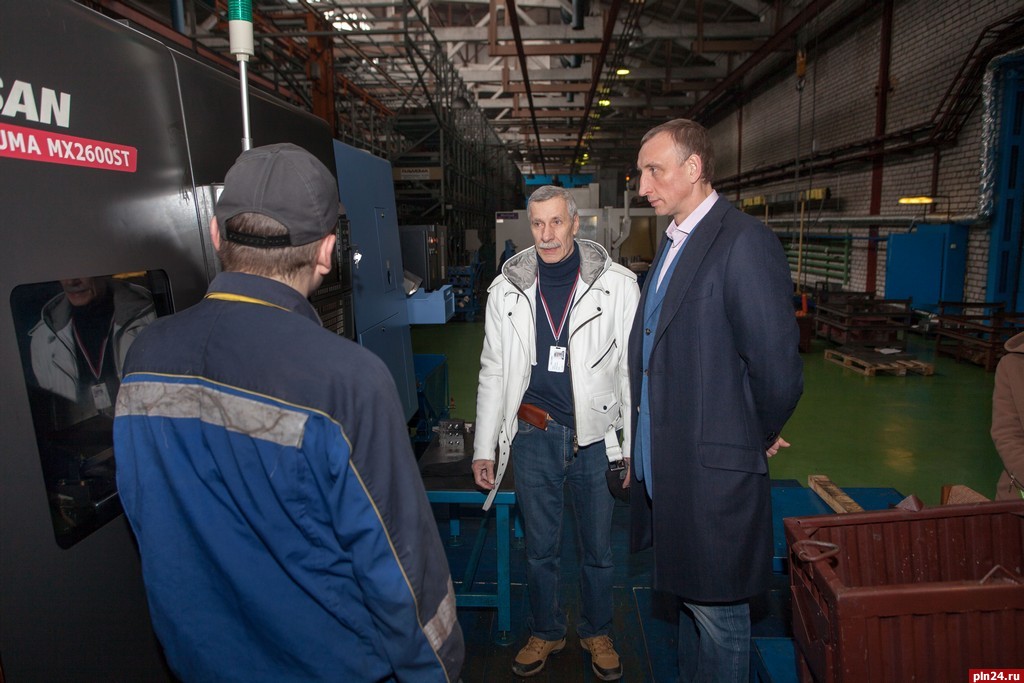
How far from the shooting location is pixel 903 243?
8.85 m

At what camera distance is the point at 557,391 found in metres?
2.39

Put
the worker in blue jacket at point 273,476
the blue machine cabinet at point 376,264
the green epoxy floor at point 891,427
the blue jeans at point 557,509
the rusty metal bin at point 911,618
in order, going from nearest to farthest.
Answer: the worker in blue jacket at point 273,476 < the rusty metal bin at point 911,618 < the blue jeans at point 557,509 < the blue machine cabinet at point 376,264 < the green epoxy floor at point 891,427

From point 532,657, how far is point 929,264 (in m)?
9.05

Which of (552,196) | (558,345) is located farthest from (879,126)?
(558,345)

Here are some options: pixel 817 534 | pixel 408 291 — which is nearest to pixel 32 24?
pixel 817 534

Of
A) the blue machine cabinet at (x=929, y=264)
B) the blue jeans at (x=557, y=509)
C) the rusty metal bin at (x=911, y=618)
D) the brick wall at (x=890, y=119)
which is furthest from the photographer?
the blue machine cabinet at (x=929, y=264)

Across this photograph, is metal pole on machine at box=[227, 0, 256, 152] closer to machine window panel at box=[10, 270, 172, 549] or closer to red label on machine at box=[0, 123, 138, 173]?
red label on machine at box=[0, 123, 138, 173]

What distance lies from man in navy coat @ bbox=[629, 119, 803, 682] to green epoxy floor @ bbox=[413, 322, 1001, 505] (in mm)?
3189

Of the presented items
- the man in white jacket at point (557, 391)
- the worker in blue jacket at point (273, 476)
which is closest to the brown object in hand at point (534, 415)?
the man in white jacket at point (557, 391)

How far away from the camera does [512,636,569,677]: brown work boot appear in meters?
2.53

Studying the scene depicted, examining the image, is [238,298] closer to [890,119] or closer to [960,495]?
[960,495]

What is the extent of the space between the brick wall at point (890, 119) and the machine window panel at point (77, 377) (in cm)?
986

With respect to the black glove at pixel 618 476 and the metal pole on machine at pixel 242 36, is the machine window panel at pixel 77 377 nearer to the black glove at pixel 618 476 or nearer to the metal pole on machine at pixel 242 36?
the metal pole on machine at pixel 242 36

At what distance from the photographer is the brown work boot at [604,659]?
8.23 feet
